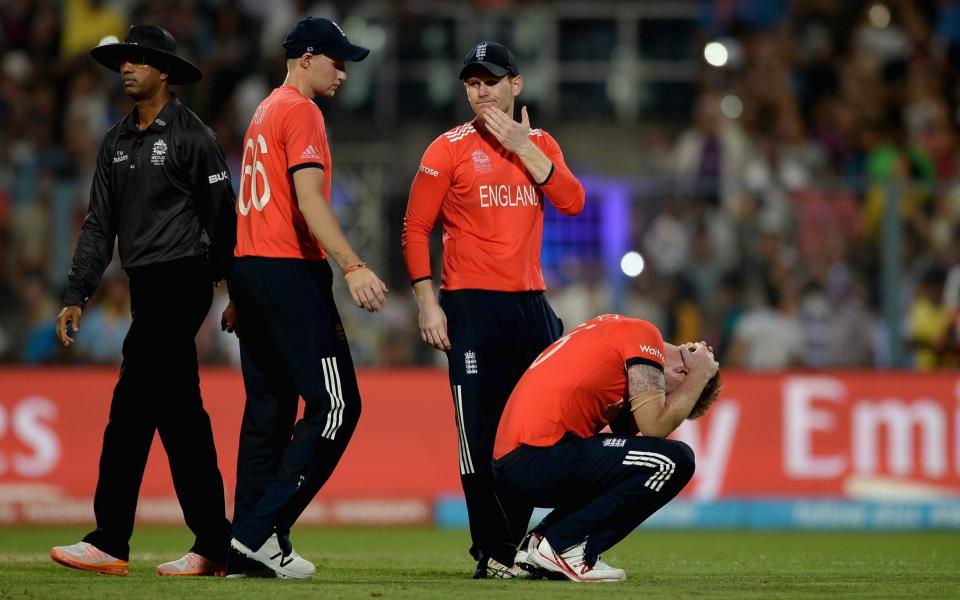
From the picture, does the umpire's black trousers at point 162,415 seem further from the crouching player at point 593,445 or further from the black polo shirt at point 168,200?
the crouching player at point 593,445

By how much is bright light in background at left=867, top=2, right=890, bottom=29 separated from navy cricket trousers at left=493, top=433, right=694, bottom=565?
12114 mm

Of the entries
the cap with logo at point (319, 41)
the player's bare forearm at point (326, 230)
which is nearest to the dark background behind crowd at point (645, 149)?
the cap with logo at point (319, 41)

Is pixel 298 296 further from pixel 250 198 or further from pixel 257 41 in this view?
pixel 257 41

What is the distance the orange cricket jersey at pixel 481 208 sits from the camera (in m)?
7.63

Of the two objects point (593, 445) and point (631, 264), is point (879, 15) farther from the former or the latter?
point (593, 445)

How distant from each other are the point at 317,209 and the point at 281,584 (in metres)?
1.71

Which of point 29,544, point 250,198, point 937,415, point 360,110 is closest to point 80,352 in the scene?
point 29,544

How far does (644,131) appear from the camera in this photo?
1748 centimetres

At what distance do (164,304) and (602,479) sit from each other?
2.29m

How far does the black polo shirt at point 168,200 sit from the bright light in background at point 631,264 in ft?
21.7

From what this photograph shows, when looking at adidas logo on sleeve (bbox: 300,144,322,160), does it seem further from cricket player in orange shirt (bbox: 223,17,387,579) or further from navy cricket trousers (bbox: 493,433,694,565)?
navy cricket trousers (bbox: 493,433,694,565)

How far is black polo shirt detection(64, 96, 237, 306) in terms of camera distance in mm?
7379

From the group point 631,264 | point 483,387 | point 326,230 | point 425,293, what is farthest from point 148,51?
point 631,264

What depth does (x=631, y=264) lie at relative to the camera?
44.7 feet
